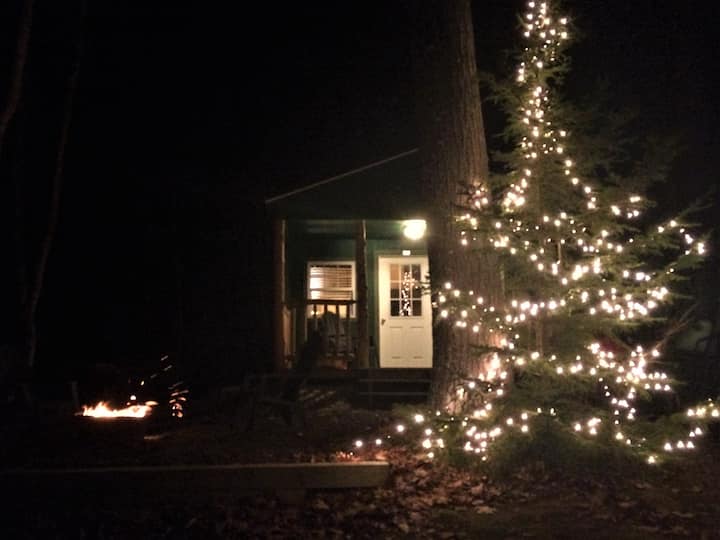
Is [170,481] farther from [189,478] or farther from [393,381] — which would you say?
[393,381]

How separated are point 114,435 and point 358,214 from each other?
5.70 meters

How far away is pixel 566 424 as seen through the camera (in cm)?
719

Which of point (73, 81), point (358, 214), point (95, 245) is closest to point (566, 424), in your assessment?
point (358, 214)

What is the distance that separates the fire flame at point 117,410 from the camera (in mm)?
9555

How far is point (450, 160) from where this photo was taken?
8656 mm

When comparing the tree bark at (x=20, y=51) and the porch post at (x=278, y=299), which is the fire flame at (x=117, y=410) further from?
the tree bark at (x=20, y=51)

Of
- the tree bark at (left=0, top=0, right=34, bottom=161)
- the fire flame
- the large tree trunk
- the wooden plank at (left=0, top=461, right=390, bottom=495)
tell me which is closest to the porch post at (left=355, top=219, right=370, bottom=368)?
the fire flame

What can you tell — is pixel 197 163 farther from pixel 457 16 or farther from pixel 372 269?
pixel 457 16

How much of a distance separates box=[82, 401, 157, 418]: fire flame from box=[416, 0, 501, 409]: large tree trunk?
3.46 m

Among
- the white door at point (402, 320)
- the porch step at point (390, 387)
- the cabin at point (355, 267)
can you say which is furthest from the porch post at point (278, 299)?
the white door at point (402, 320)

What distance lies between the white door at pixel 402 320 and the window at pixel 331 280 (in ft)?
1.81

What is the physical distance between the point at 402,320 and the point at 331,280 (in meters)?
1.48

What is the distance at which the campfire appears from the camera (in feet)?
31.4

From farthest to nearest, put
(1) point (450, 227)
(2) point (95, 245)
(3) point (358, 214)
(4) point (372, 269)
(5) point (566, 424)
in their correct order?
(2) point (95, 245) → (4) point (372, 269) → (3) point (358, 214) → (1) point (450, 227) → (5) point (566, 424)
